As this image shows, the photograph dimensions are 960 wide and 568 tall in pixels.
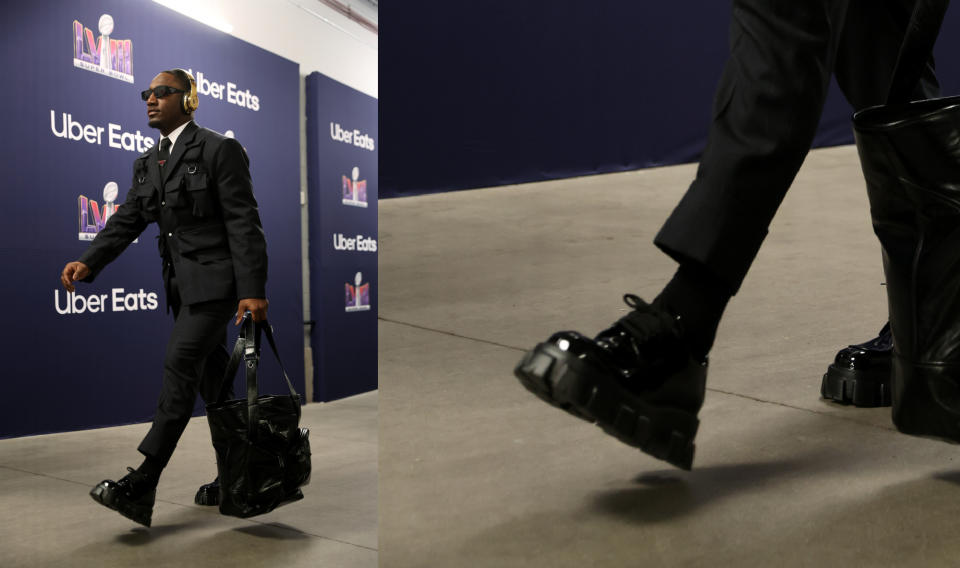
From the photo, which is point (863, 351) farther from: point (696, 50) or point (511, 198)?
point (696, 50)

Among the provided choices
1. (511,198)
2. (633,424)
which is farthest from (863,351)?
(511,198)

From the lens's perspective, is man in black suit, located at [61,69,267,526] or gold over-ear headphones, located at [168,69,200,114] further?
gold over-ear headphones, located at [168,69,200,114]

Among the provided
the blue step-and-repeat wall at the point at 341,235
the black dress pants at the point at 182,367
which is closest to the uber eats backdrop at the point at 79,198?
the blue step-and-repeat wall at the point at 341,235

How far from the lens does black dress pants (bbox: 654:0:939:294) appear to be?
777 millimetres

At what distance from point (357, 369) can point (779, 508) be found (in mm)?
5702

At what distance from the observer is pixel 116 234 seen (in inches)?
93.0

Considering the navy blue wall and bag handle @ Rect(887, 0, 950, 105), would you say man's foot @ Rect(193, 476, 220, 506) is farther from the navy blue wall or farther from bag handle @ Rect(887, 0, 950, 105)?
bag handle @ Rect(887, 0, 950, 105)

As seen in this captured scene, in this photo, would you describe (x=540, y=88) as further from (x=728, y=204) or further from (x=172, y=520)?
(x=728, y=204)

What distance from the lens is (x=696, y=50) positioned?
4152mm

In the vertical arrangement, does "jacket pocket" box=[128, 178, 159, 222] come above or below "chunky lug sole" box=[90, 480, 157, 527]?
above

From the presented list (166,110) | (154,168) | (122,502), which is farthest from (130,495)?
(166,110)

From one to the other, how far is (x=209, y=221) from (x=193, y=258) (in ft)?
0.37

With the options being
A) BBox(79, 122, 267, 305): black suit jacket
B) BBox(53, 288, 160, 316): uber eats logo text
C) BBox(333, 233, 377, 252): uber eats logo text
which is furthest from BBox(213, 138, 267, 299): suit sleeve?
BBox(333, 233, 377, 252): uber eats logo text

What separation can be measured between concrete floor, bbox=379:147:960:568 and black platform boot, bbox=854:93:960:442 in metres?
0.12
